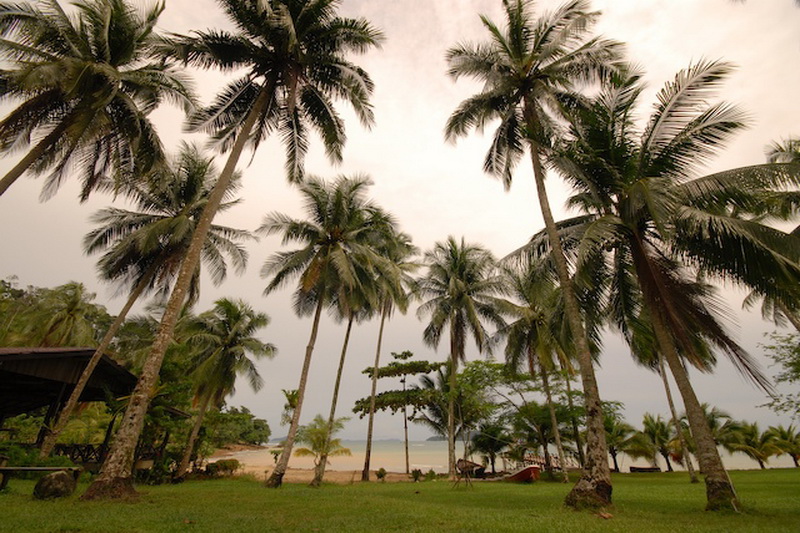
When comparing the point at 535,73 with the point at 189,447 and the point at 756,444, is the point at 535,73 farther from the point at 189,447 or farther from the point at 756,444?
the point at 756,444

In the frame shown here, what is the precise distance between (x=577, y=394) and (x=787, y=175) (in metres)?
19.1

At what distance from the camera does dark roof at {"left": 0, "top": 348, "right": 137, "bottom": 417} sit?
11.4 meters

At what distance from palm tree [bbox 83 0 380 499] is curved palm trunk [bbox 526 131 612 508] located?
8.41 m

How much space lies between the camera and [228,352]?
23766mm

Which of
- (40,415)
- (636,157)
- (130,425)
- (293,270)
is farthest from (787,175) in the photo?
(40,415)

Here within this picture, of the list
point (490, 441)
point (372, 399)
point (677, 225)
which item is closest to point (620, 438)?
point (490, 441)

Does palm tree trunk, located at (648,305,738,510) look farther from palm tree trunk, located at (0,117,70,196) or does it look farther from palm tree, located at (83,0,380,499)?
palm tree trunk, located at (0,117,70,196)

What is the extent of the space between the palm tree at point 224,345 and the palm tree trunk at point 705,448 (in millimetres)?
21933

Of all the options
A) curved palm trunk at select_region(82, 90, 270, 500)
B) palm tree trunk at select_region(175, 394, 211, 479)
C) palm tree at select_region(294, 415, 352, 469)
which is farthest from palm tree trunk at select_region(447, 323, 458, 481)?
curved palm trunk at select_region(82, 90, 270, 500)

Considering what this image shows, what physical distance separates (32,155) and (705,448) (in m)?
18.1

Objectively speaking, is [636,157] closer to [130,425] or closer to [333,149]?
[333,149]

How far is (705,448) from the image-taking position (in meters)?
8.59

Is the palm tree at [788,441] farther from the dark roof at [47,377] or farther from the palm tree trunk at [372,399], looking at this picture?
the dark roof at [47,377]

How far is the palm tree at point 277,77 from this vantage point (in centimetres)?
1102
